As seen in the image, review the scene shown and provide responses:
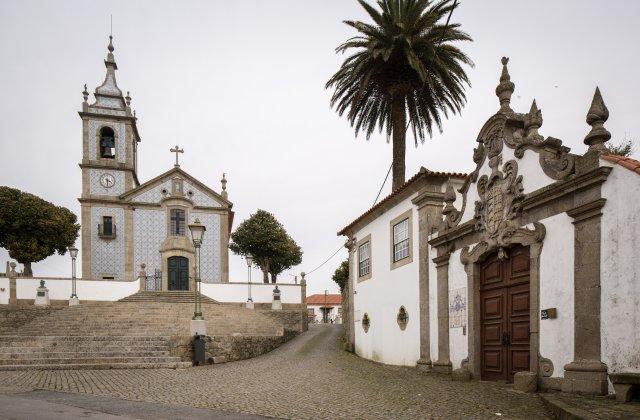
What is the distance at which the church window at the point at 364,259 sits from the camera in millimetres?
17531

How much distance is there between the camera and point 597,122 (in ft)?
24.1

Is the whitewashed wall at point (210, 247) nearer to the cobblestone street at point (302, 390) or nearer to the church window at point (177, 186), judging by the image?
the church window at point (177, 186)

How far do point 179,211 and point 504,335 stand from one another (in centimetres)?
2696

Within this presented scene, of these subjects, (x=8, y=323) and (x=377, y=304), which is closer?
(x=377, y=304)

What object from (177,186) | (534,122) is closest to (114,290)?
(177,186)

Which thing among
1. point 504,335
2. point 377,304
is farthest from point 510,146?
point 377,304

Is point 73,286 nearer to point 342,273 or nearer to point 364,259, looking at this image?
point 364,259

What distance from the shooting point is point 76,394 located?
8.14 meters

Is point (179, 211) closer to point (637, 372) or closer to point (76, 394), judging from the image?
point (76, 394)

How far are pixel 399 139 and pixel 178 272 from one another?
63.6ft

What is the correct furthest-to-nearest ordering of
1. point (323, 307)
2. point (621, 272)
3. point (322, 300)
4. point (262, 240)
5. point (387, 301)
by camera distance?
point (322, 300) < point (323, 307) < point (262, 240) < point (387, 301) < point (621, 272)

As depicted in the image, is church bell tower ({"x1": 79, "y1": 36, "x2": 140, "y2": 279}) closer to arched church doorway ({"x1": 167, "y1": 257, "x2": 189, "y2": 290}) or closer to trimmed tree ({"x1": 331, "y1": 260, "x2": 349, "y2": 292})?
arched church doorway ({"x1": 167, "y1": 257, "x2": 189, "y2": 290})

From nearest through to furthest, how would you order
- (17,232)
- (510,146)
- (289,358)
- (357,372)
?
(510,146), (357,372), (289,358), (17,232)

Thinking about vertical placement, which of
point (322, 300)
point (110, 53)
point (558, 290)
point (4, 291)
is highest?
point (110, 53)
